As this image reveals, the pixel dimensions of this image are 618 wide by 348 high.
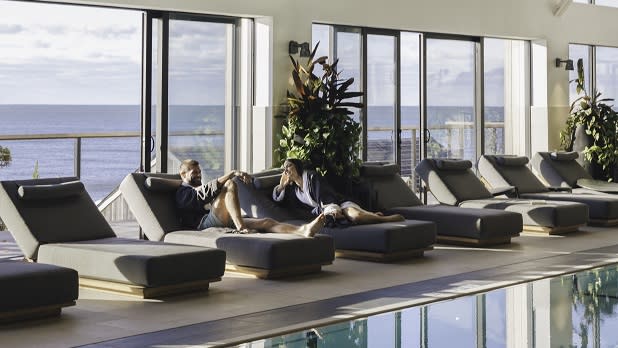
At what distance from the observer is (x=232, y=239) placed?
8.43m

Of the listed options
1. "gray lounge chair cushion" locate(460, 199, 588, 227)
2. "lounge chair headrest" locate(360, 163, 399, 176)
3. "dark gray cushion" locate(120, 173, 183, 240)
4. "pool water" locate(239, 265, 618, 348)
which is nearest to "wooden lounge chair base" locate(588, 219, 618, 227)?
"gray lounge chair cushion" locate(460, 199, 588, 227)

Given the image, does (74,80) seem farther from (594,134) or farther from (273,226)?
(594,134)

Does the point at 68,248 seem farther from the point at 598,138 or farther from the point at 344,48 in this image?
the point at 598,138

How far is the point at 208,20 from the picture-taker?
1112cm

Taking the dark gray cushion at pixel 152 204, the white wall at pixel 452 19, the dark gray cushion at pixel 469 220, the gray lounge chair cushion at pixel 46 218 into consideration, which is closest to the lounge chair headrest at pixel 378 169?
the dark gray cushion at pixel 469 220

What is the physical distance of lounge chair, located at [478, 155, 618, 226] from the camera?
12.4m

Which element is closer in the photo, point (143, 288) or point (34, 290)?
point (34, 290)

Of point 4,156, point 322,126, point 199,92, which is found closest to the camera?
point 4,156

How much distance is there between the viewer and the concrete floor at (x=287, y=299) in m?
6.13

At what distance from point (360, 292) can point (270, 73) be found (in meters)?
4.41

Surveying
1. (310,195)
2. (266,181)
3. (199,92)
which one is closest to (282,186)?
(266,181)

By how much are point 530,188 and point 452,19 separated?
102 inches

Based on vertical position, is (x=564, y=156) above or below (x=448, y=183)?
above

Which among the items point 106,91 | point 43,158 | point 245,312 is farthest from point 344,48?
point 245,312
